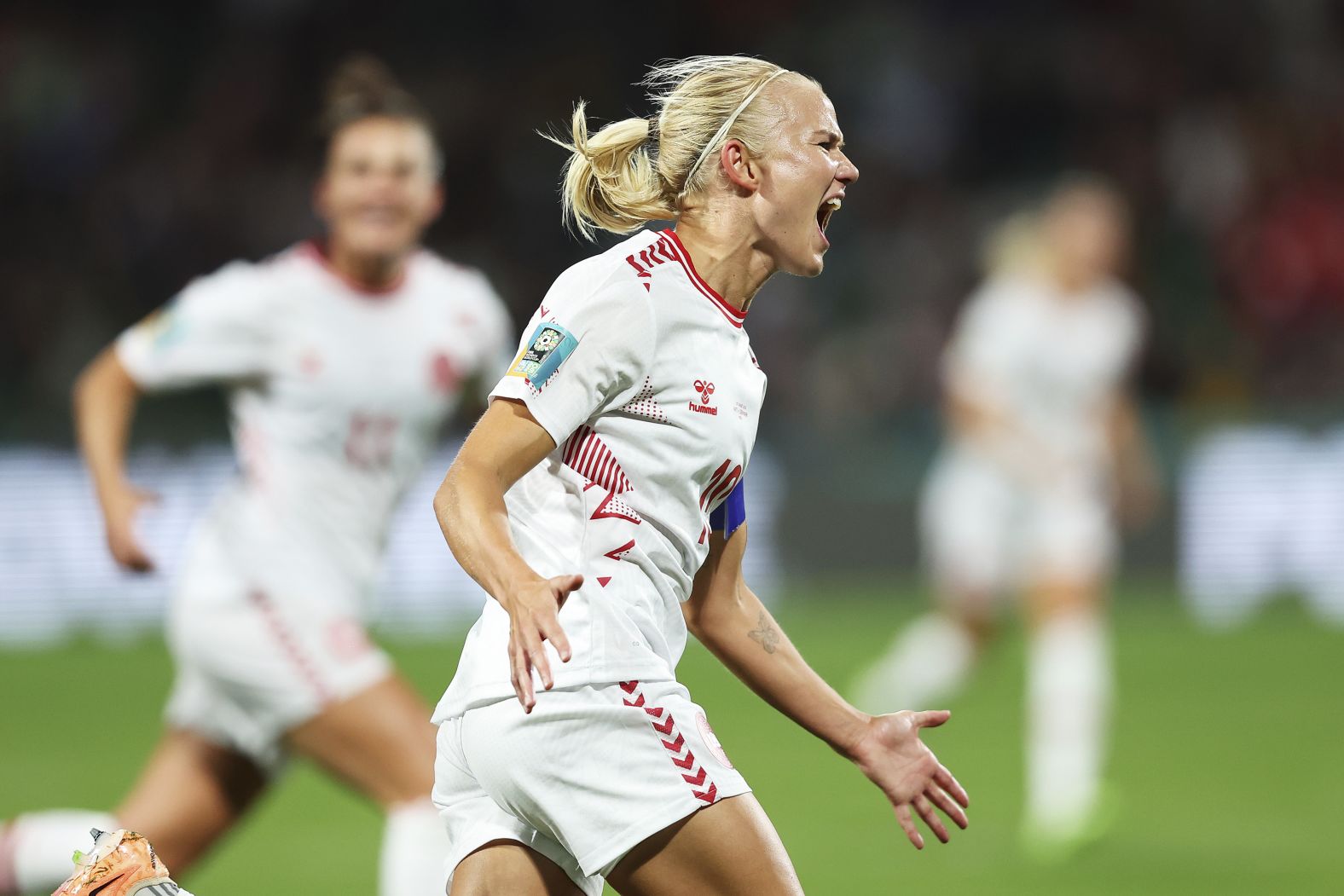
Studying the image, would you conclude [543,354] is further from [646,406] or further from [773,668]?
[773,668]

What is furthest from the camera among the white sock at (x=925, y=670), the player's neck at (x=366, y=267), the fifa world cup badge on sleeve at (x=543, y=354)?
the white sock at (x=925, y=670)

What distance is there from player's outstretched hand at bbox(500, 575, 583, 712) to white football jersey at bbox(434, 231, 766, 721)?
286 millimetres

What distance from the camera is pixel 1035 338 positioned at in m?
9.13

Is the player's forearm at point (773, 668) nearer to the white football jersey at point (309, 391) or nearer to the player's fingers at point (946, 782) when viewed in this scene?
the player's fingers at point (946, 782)

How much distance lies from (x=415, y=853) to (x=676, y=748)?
4.62 feet

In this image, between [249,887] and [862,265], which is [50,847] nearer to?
[249,887]

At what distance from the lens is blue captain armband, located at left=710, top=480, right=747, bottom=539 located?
3584 mm

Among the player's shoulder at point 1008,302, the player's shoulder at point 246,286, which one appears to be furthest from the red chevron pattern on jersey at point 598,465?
the player's shoulder at point 1008,302

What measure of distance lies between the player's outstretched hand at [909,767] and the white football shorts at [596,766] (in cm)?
38

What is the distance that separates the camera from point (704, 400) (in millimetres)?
3311

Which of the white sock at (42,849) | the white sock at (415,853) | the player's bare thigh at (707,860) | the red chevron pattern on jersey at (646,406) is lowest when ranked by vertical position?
the white sock at (42,849)

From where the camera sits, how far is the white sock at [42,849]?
452 centimetres

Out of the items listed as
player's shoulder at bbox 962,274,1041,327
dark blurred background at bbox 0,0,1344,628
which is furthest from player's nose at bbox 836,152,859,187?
dark blurred background at bbox 0,0,1344,628

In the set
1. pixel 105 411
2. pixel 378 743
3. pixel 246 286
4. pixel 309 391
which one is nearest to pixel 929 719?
pixel 378 743
